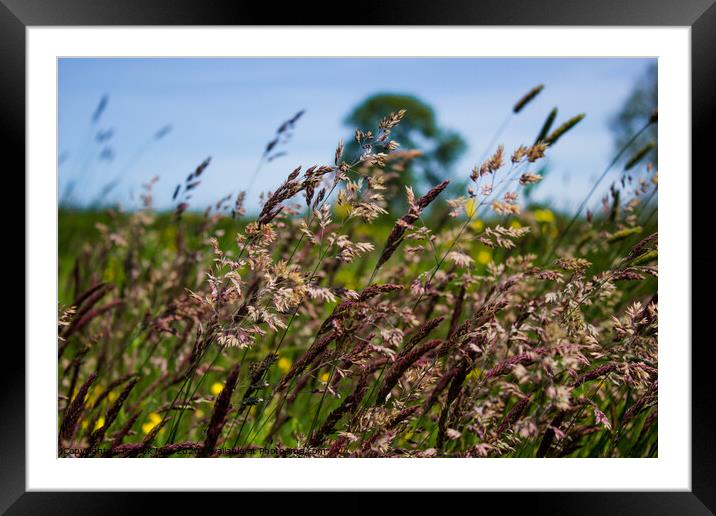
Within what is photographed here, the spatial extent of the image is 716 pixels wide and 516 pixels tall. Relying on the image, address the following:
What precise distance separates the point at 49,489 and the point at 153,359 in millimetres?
849

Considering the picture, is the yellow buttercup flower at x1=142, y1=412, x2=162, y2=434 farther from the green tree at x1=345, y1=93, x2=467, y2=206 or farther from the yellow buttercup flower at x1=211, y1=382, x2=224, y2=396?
the green tree at x1=345, y1=93, x2=467, y2=206

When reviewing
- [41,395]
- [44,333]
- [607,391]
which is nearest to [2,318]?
[44,333]

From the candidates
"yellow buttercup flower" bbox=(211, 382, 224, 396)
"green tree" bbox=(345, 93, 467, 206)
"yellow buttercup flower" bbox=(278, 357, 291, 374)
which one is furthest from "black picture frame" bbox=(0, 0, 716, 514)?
"green tree" bbox=(345, 93, 467, 206)

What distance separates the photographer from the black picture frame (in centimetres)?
160

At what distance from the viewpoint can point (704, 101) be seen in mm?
1675
